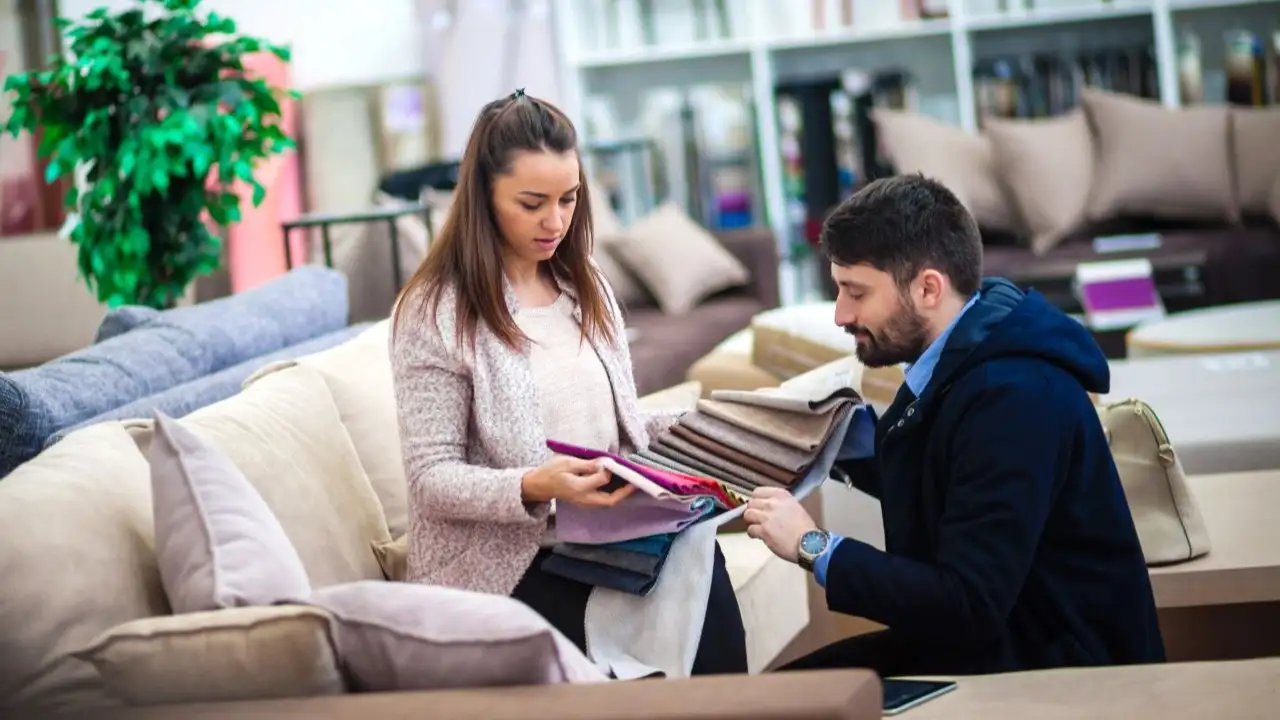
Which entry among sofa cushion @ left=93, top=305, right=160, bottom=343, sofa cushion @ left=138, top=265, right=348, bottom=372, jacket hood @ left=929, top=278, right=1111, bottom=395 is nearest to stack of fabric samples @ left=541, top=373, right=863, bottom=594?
jacket hood @ left=929, top=278, right=1111, bottom=395

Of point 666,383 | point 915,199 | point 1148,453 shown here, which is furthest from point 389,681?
point 666,383

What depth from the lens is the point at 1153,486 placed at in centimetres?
234

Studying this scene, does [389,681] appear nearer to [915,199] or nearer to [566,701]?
[566,701]

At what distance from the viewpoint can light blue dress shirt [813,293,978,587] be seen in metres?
1.85

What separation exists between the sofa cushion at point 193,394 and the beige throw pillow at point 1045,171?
3515 mm

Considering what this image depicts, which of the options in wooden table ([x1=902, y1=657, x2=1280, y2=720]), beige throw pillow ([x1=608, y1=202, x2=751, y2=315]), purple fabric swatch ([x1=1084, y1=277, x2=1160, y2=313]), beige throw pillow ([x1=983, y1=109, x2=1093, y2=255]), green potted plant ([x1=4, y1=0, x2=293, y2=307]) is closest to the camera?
wooden table ([x1=902, y1=657, x2=1280, y2=720])

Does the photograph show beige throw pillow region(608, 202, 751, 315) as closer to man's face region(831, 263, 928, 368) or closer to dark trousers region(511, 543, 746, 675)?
dark trousers region(511, 543, 746, 675)

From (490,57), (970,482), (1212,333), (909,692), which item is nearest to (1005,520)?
(970,482)

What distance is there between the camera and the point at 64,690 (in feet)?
5.41

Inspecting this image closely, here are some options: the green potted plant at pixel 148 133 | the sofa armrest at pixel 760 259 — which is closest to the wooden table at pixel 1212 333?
the sofa armrest at pixel 760 259

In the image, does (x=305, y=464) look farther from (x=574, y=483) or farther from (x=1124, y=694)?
(x=1124, y=694)

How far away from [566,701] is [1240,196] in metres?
5.01

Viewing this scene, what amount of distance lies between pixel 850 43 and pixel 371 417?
4.81 meters

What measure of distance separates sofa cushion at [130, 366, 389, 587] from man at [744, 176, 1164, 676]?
63 centimetres
